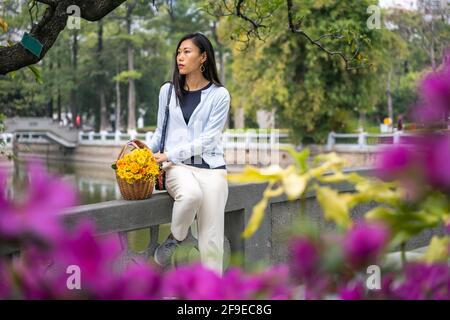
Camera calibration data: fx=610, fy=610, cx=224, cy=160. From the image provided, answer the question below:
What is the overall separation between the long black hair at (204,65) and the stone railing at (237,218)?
537 mm

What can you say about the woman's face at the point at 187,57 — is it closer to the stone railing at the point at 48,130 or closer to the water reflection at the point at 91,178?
the water reflection at the point at 91,178

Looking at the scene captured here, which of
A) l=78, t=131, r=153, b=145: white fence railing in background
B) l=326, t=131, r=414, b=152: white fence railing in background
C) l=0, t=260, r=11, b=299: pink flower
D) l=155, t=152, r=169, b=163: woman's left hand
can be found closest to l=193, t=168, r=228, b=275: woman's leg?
l=155, t=152, r=169, b=163: woman's left hand

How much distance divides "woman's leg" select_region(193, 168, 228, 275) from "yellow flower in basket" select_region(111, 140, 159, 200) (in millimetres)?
233

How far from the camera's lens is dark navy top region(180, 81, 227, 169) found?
2.94 meters

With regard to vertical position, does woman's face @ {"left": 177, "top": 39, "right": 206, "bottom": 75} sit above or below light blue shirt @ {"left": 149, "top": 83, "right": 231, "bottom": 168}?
above

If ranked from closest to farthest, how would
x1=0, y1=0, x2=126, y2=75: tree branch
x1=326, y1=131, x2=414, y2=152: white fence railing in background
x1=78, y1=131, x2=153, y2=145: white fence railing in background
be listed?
x1=0, y1=0, x2=126, y2=75: tree branch < x1=326, y1=131, x2=414, y2=152: white fence railing in background < x1=78, y1=131, x2=153, y2=145: white fence railing in background

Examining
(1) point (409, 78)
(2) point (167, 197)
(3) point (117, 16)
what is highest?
(3) point (117, 16)

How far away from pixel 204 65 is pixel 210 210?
0.74 meters

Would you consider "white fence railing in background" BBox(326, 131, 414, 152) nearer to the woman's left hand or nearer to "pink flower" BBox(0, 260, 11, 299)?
the woman's left hand

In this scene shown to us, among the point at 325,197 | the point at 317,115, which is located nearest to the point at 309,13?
the point at 317,115

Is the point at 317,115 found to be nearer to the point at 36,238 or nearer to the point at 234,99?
the point at 234,99

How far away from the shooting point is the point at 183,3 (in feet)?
86.2

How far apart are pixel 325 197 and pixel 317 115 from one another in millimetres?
18924
